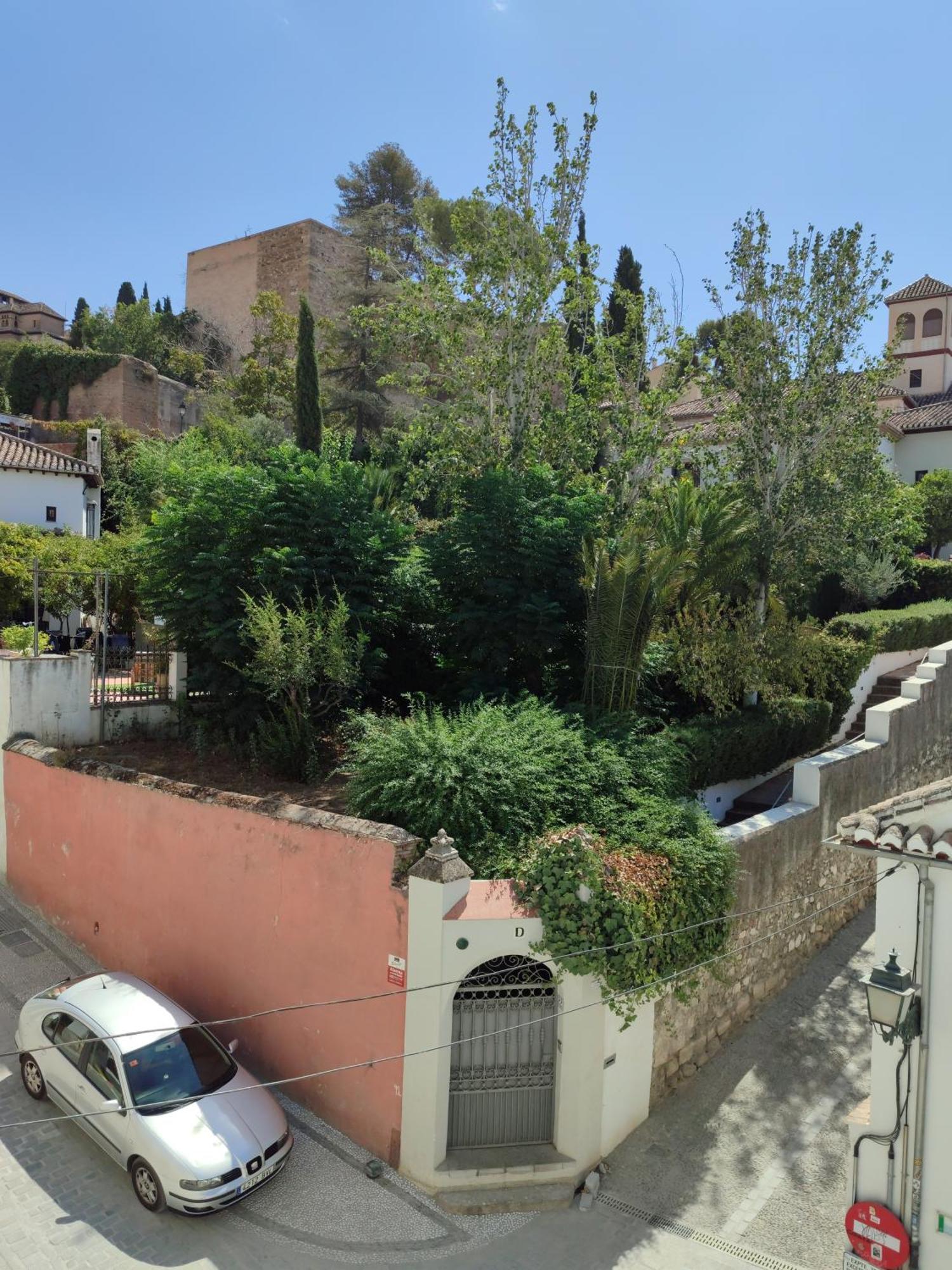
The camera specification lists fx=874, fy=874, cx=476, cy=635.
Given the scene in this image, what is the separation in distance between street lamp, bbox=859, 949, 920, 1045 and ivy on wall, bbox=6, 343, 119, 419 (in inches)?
1866

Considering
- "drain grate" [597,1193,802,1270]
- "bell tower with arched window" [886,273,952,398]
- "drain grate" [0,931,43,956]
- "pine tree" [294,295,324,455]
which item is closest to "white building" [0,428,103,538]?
"pine tree" [294,295,324,455]

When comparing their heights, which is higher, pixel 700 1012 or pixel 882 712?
pixel 882 712

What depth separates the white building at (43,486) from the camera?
91.2ft

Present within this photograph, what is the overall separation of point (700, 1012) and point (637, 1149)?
1.68 meters

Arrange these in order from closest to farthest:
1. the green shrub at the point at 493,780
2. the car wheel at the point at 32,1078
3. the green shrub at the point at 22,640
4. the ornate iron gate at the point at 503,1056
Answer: the ornate iron gate at the point at 503,1056, the green shrub at the point at 493,780, the car wheel at the point at 32,1078, the green shrub at the point at 22,640

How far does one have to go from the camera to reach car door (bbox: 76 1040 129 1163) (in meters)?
7.47

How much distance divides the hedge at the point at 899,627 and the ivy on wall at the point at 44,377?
132ft

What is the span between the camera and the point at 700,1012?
30.6 ft

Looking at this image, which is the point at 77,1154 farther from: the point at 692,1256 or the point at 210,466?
the point at 210,466

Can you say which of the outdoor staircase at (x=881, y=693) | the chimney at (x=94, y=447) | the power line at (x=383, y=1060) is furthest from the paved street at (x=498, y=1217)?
the chimney at (x=94, y=447)

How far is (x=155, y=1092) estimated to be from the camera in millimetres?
7477

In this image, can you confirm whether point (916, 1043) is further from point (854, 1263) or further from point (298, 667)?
point (298, 667)

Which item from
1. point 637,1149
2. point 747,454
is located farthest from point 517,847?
point 747,454

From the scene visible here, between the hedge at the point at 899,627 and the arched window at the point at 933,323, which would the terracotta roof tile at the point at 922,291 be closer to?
the arched window at the point at 933,323
